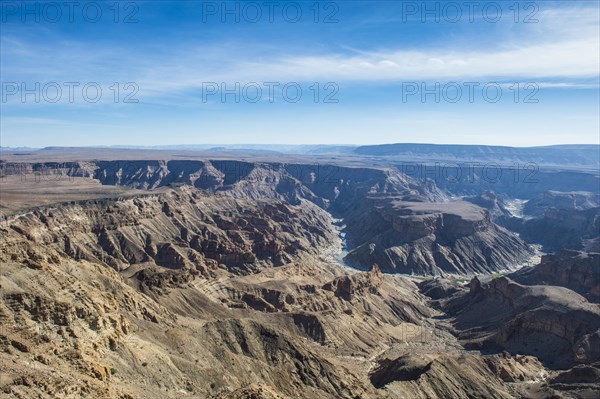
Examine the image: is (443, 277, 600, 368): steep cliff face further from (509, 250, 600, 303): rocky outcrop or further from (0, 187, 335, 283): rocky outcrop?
(0, 187, 335, 283): rocky outcrop

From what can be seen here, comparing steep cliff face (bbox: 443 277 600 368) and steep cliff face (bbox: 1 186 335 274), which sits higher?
steep cliff face (bbox: 1 186 335 274)

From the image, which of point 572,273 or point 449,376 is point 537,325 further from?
point 572,273

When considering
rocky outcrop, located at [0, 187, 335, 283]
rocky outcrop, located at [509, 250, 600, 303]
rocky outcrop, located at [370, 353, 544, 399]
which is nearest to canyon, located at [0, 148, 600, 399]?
rocky outcrop, located at [370, 353, 544, 399]

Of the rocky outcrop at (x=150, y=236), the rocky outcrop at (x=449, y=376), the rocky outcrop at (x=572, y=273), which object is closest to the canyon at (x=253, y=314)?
the rocky outcrop at (x=449, y=376)

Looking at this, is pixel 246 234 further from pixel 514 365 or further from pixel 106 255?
pixel 514 365

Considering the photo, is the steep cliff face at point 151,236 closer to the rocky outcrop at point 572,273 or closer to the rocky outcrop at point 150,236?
the rocky outcrop at point 150,236

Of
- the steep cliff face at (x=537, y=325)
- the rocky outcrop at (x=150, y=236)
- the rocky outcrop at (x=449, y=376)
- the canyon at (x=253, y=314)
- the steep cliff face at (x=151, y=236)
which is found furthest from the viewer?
the steep cliff face at (x=151, y=236)

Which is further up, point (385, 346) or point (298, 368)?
point (298, 368)

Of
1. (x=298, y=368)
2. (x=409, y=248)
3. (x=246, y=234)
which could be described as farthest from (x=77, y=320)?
(x=409, y=248)
